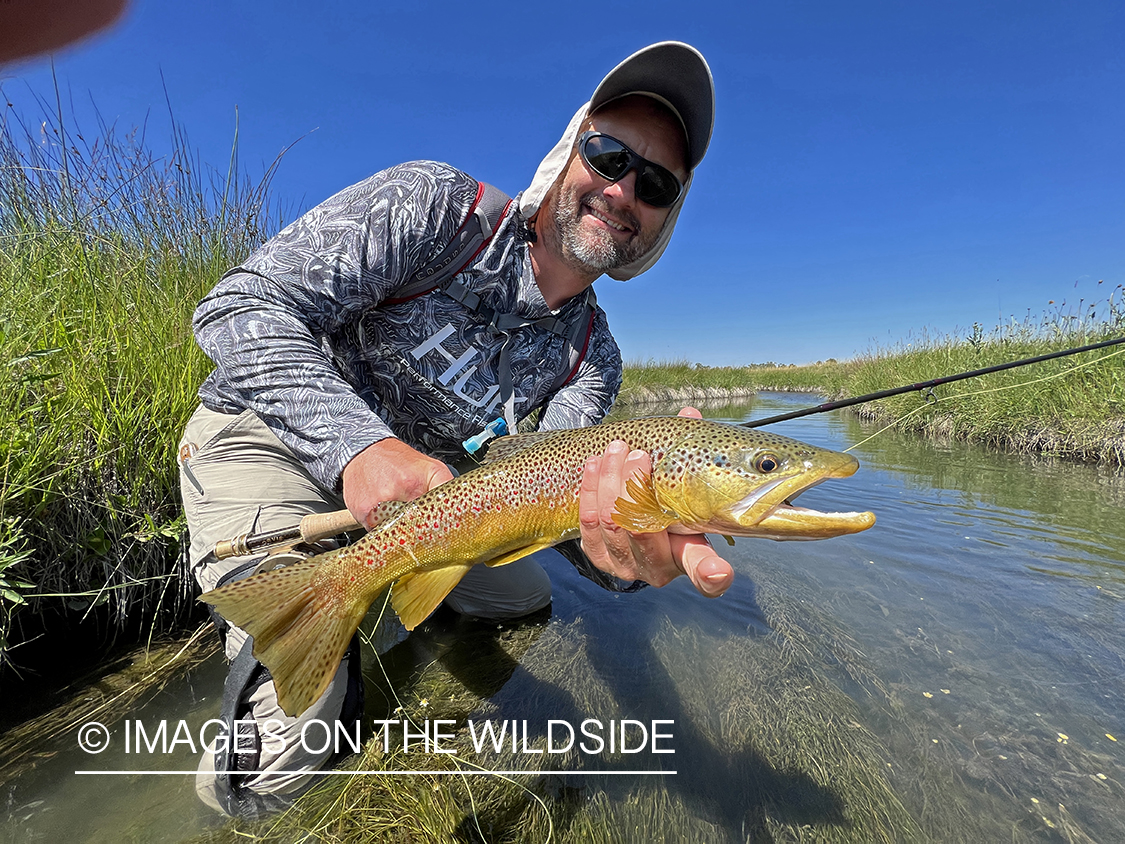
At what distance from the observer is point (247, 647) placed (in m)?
2.40

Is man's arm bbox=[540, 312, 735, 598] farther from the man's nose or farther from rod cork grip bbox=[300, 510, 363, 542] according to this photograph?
the man's nose

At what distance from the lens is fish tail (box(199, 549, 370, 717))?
185 centimetres

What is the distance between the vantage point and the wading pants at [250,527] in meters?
2.30

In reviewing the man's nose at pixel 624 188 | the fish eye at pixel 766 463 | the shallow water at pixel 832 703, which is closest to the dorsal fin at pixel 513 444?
the fish eye at pixel 766 463

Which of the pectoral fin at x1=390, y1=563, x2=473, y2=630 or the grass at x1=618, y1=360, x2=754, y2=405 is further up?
the grass at x1=618, y1=360, x2=754, y2=405

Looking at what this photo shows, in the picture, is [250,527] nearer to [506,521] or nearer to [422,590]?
[422,590]

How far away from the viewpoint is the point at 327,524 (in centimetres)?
240

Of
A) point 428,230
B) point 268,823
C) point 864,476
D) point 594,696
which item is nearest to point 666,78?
point 428,230

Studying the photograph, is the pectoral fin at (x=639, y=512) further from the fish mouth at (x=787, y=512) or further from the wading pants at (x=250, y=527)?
the wading pants at (x=250, y=527)

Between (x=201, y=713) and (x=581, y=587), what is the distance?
9.77ft

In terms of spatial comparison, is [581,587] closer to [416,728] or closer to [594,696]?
[594,696]
